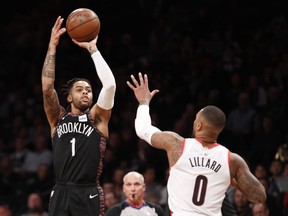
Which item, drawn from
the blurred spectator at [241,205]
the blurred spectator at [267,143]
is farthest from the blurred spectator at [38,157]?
the blurred spectator at [241,205]

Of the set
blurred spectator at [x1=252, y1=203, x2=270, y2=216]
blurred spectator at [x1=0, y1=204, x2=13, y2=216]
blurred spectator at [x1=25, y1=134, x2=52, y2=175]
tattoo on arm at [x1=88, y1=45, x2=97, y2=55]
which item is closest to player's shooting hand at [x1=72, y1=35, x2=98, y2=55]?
tattoo on arm at [x1=88, y1=45, x2=97, y2=55]

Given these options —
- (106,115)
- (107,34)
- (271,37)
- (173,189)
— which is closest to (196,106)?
(271,37)

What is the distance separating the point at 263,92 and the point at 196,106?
1134 millimetres

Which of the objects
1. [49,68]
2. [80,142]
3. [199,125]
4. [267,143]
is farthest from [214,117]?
[267,143]

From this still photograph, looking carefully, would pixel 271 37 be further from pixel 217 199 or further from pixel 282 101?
pixel 217 199

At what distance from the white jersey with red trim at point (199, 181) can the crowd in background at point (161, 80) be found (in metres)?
4.07

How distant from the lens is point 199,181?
5586mm

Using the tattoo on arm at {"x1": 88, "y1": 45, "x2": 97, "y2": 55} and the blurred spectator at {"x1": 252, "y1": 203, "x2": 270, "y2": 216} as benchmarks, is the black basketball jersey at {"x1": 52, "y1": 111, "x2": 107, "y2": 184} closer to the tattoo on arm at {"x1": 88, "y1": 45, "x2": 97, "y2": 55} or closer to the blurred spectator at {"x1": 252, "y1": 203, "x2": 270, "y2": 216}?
the tattoo on arm at {"x1": 88, "y1": 45, "x2": 97, "y2": 55}

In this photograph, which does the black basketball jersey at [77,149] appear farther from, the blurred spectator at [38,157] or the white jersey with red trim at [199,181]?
the blurred spectator at [38,157]

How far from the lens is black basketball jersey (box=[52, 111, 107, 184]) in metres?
6.54

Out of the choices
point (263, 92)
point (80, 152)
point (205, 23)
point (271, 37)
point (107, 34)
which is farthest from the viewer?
point (107, 34)

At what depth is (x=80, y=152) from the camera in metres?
6.57

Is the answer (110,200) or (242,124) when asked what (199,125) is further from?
(242,124)

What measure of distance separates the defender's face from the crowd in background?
12.0 feet
